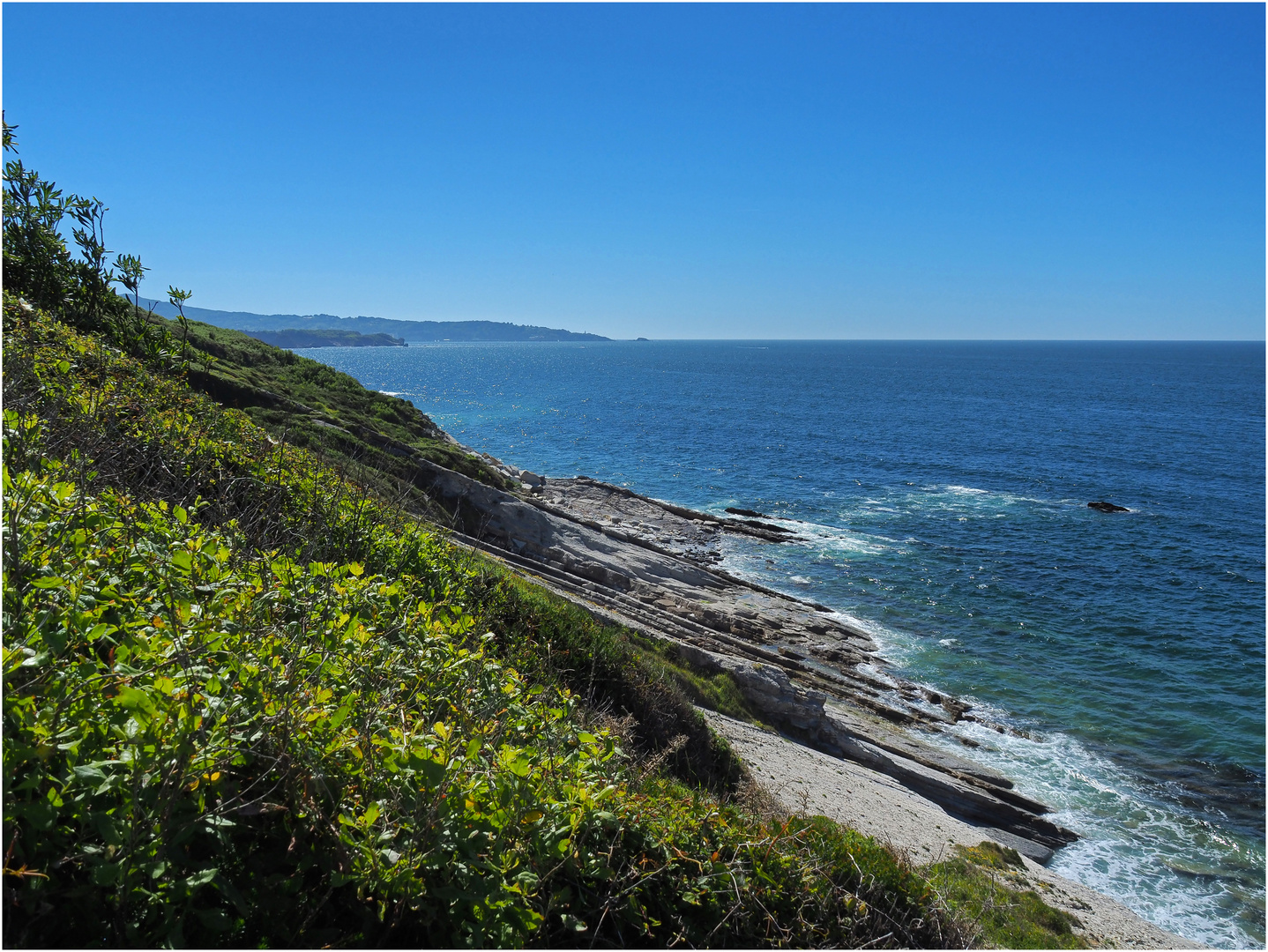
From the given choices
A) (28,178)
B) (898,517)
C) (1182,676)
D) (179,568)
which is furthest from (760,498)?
(179,568)

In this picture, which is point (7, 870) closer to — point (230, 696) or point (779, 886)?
point (230, 696)

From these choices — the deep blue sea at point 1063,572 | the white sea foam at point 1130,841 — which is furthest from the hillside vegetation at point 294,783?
the deep blue sea at point 1063,572

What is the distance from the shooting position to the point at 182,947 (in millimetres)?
3865

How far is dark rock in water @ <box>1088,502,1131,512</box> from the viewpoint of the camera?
54.2 m

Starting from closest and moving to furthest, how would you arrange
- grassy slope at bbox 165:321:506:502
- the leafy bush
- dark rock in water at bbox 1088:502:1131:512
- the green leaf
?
1. the leafy bush
2. the green leaf
3. grassy slope at bbox 165:321:506:502
4. dark rock in water at bbox 1088:502:1131:512

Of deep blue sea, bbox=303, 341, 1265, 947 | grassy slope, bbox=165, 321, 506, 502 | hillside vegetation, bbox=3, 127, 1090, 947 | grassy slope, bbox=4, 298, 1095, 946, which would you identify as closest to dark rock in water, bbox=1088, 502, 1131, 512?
deep blue sea, bbox=303, 341, 1265, 947

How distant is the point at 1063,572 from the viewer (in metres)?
41.8

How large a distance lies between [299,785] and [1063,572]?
47.4 m

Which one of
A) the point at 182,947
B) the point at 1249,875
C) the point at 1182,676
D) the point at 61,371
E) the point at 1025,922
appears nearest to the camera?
the point at 182,947

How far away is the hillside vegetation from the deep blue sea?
2002 centimetres

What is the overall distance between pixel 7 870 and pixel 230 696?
1350 mm

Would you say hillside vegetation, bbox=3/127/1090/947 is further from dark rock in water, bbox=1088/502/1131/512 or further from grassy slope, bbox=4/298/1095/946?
dark rock in water, bbox=1088/502/1131/512

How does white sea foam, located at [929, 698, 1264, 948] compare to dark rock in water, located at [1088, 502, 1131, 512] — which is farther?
dark rock in water, located at [1088, 502, 1131, 512]

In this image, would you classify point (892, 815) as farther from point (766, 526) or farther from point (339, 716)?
point (766, 526)
